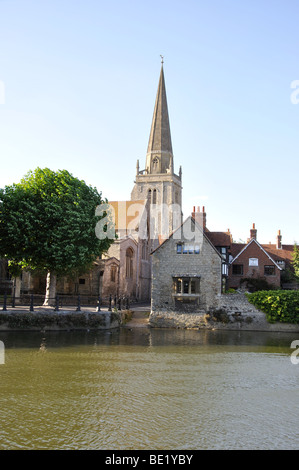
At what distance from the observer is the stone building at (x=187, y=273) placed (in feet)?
117

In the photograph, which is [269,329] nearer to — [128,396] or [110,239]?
[110,239]

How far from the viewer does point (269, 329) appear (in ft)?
112

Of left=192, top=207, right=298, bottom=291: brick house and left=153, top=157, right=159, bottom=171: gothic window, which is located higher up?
left=153, top=157, right=159, bottom=171: gothic window

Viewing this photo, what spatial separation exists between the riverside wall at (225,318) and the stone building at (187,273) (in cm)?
54

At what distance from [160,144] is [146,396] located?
74.3 meters

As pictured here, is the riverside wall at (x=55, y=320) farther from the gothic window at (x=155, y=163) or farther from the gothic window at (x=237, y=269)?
the gothic window at (x=155, y=163)

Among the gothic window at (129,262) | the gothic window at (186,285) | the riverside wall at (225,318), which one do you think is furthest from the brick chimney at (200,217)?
the gothic window at (129,262)

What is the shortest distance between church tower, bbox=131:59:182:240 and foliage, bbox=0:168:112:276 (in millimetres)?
47315

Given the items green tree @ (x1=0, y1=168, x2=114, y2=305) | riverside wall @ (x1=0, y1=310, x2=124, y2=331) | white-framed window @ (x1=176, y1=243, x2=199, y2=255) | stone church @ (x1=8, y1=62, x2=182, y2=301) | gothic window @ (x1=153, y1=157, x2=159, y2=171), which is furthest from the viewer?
gothic window @ (x1=153, y1=157, x2=159, y2=171)

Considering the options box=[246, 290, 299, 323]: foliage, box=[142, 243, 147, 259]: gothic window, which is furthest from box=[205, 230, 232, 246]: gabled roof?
box=[142, 243, 147, 259]: gothic window

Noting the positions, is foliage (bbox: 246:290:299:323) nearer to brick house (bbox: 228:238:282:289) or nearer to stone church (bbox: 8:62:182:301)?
brick house (bbox: 228:238:282:289)

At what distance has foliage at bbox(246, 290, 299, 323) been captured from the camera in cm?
3375

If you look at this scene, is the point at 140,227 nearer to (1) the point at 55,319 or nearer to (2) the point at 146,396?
(1) the point at 55,319
